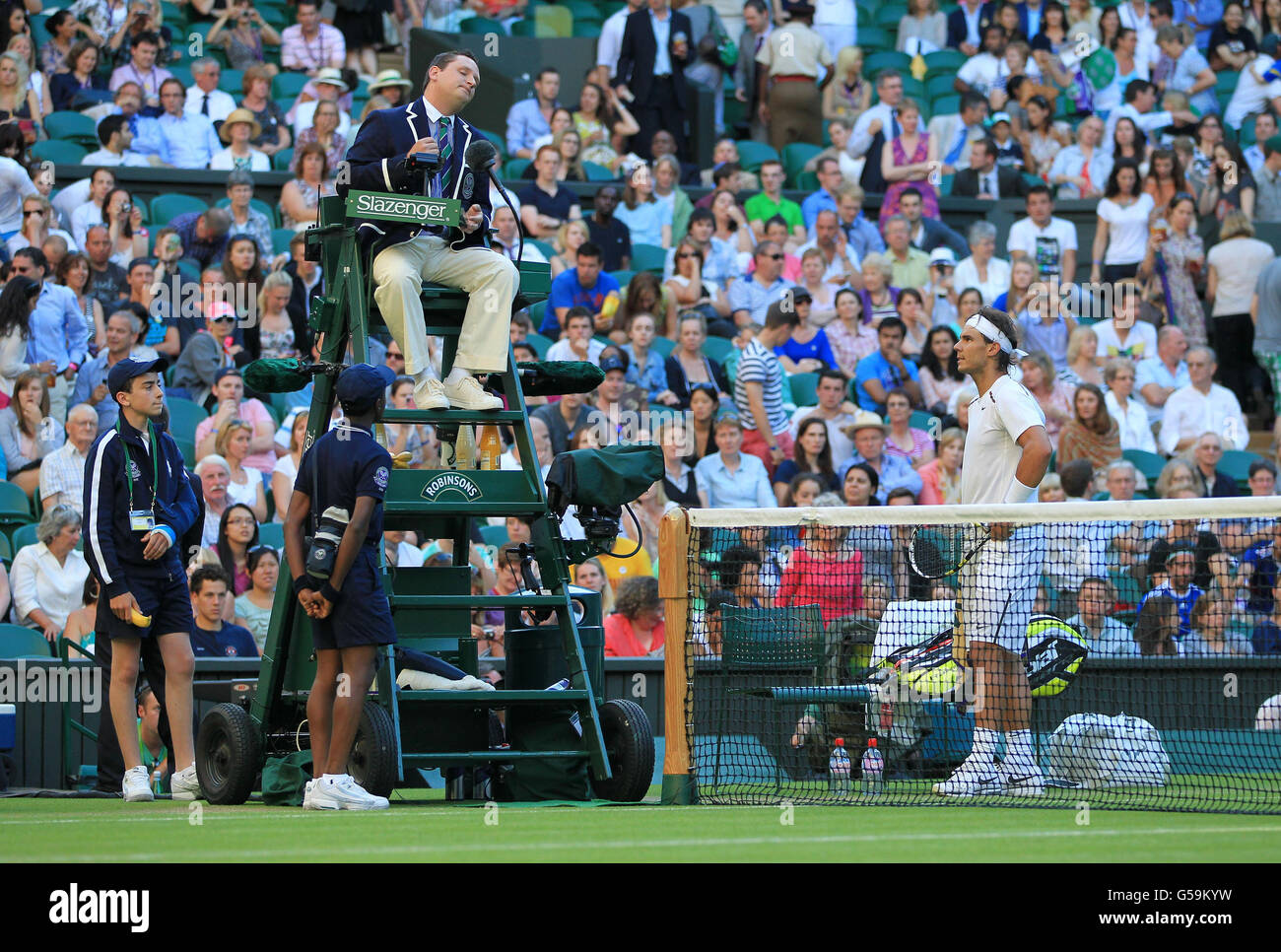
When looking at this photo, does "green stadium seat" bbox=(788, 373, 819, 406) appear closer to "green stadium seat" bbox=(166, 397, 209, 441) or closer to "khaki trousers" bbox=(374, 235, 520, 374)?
"green stadium seat" bbox=(166, 397, 209, 441)

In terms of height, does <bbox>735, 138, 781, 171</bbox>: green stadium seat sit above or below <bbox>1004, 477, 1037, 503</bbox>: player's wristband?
above

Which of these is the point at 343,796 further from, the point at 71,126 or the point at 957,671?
the point at 71,126

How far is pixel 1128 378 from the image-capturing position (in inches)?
638

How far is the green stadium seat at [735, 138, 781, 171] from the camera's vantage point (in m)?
19.6

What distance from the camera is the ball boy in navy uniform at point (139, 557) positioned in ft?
27.9

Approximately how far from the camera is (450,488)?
8570 millimetres

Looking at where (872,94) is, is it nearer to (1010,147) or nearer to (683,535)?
(1010,147)

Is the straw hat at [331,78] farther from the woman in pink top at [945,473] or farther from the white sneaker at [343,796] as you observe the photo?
the white sneaker at [343,796]

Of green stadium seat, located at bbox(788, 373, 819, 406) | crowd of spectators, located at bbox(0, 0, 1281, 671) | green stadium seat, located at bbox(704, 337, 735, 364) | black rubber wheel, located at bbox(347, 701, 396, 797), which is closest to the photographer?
black rubber wheel, located at bbox(347, 701, 396, 797)

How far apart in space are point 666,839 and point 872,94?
52.0ft

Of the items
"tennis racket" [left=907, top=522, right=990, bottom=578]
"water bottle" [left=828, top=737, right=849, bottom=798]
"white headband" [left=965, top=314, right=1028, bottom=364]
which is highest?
"white headband" [left=965, top=314, right=1028, bottom=364]

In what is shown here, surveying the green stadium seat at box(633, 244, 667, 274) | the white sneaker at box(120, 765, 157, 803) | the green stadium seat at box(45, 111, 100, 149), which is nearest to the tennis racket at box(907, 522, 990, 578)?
the white sneaker at box(120, 765, 157, 803)

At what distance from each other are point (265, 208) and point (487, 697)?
8.71m

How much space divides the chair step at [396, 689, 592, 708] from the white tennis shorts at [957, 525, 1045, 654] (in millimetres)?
1778
